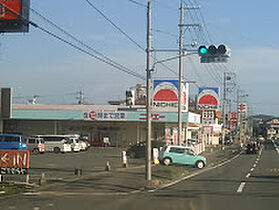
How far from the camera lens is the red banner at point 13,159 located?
18922mm

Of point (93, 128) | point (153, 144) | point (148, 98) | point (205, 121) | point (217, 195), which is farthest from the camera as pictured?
point (93, 128)

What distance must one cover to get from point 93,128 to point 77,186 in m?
41.9

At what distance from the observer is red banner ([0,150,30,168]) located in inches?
745

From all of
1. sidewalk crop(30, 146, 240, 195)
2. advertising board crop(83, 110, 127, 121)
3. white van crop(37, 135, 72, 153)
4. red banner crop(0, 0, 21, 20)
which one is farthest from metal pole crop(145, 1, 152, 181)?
advertising board crop(83, 110, 127, 121)

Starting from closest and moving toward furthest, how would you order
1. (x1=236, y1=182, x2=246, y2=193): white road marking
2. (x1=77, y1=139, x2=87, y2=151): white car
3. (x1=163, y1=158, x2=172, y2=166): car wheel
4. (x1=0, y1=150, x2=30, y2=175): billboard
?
(x1=236, y1=182, x2=246, y2=193): white road marking, (x1=0, y1=150, x2=30, y2=175): billboard, (x1=163, y1=158, x2=172, y2=166): car wheel, (x1=77, y1=139, x2=87, y2=151): white car

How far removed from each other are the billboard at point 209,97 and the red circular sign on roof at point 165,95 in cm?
493

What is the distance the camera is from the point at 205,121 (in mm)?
53656

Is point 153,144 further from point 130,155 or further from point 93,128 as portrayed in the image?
point 93,128

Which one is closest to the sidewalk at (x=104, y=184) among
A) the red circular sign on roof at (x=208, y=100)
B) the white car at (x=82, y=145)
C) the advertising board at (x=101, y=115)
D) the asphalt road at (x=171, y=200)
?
the asphalt road at (x=171, y=200)

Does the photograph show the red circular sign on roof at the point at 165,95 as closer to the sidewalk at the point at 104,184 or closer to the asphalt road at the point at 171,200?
the sidewalk at the point at 104,184

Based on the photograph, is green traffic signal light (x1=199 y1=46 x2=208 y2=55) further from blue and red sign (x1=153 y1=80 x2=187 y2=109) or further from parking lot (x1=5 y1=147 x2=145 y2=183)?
blue and red sign (x1=153 y1=80 x2=187 y2=109)

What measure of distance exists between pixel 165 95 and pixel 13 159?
74.4 feet

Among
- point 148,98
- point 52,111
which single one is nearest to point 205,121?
point 52,111

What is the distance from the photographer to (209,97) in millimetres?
44156
